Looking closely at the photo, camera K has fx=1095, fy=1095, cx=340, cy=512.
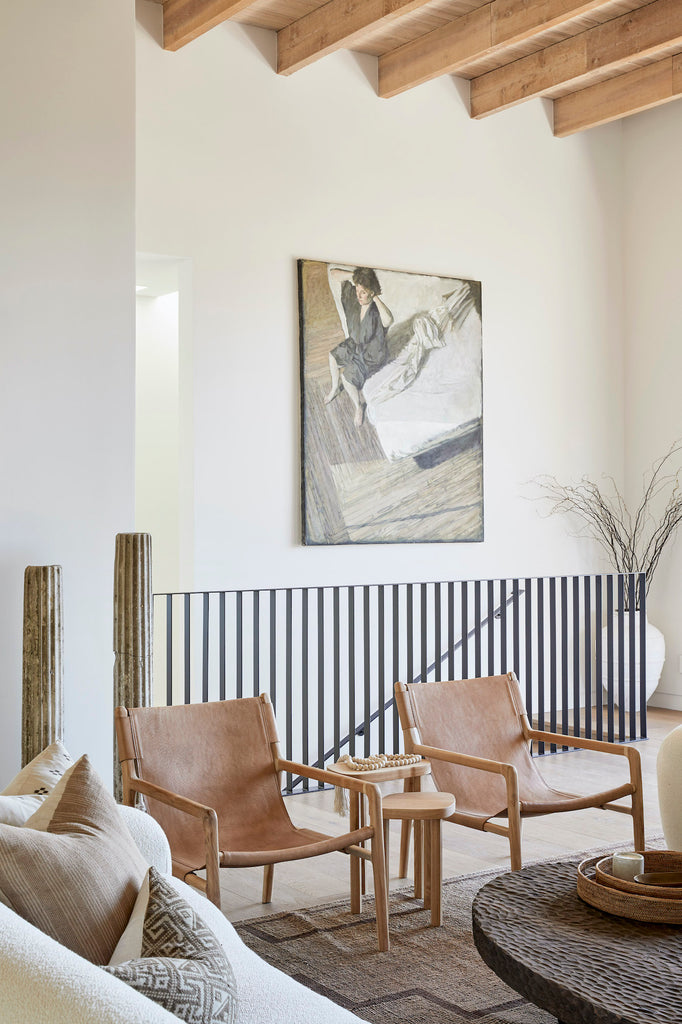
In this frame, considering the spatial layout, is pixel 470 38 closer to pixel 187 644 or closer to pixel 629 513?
pixel 629 513

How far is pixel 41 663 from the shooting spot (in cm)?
418

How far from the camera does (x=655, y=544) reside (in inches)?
322

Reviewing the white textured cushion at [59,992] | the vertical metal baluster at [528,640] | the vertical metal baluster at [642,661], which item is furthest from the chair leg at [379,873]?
the vertical metal baluster at [642,661]

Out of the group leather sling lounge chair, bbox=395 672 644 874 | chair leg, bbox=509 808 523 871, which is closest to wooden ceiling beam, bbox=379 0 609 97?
leather sling lounge chair, bbox=395 672 644 874

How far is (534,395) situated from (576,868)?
556 centimetres

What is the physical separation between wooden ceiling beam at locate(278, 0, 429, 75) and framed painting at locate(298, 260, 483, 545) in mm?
1199

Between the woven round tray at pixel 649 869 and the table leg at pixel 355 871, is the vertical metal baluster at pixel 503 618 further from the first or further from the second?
the woven round tray at pixel 649 869

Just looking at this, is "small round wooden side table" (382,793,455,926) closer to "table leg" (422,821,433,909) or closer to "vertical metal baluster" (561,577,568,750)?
"table leg" (422,821,433,909)

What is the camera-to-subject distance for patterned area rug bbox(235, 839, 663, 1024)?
288cm

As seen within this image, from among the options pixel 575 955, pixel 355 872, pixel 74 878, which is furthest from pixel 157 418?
pixel 74 878

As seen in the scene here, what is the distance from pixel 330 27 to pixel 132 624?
3.79 m

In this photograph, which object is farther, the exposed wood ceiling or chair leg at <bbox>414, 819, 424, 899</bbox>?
the exposed wood ceiling

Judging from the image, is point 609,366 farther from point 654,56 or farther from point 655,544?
point 654,56

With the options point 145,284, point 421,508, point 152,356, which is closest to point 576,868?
point 421,508
